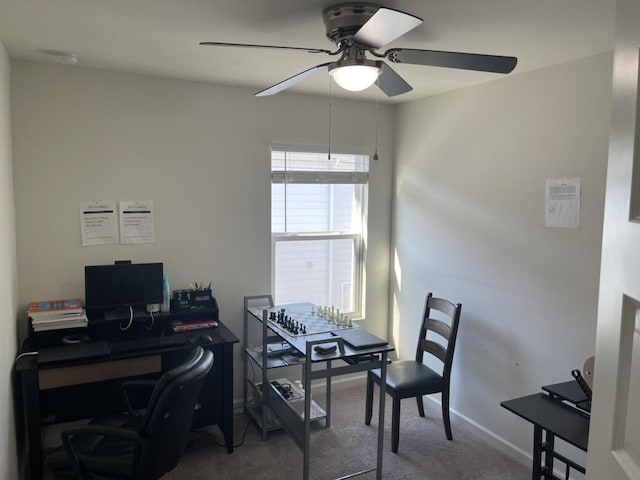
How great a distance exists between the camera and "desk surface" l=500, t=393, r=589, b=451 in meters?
2.04

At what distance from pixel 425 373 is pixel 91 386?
2161 mm

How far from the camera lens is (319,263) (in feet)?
13.1

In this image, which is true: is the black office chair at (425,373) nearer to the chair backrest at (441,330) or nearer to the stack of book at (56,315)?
the chair backrest at (441,330)

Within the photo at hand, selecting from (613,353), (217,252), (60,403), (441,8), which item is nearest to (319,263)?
(217,252)

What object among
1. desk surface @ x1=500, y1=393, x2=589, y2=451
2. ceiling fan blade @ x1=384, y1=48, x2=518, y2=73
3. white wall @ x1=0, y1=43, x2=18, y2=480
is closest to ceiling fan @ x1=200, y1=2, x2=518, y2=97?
ceiling fan blade @ x1=384, y1=48, x2=518, y2=73

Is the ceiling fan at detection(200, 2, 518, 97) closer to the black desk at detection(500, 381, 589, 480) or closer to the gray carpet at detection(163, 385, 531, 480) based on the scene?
the black desk at detection(500, 381, 589, 480)

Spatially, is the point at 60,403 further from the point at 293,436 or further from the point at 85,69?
the point at 85,69

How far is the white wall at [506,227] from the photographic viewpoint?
2613mm

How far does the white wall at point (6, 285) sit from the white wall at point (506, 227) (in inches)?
109

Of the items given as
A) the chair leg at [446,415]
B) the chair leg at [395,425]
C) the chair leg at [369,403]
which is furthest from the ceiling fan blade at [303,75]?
the chair leg at [446,415]

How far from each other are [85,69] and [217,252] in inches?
56.6

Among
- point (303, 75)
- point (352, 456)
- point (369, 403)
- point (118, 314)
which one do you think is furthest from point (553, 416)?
point (118, 314)

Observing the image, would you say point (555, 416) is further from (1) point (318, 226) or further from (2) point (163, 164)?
(2) point (163, 164)

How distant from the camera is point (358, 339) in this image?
2.84 m
